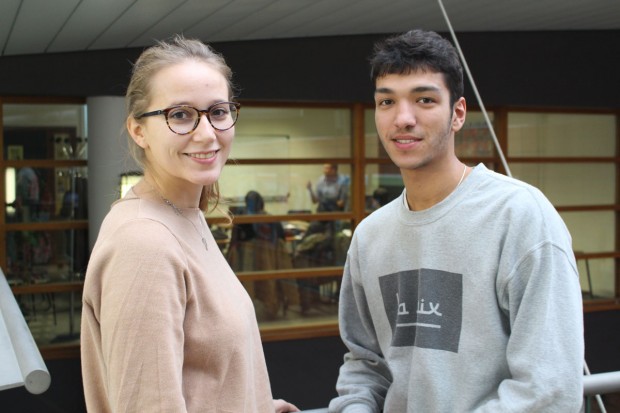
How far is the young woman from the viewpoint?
118 cm

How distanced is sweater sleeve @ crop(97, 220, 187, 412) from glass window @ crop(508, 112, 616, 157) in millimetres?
6698

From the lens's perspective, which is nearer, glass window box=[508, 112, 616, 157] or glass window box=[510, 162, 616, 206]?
glass window box=[508, 112, 616, 157]

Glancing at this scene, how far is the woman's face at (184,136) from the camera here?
4.40ft

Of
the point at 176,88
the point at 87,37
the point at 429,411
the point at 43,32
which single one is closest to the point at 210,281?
the point at 176,88

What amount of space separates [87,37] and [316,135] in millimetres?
2457

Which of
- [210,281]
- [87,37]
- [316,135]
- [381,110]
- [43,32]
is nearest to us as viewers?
[210,281]

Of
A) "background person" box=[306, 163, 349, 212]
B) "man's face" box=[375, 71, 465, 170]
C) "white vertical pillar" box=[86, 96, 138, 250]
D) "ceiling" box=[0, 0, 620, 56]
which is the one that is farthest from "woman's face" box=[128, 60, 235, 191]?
"background person" box=[306, 163, 349, 212]

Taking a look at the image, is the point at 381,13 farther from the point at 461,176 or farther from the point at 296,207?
the point at 461,176

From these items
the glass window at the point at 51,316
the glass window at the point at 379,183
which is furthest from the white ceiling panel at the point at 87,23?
the glass window at the point at 379,183

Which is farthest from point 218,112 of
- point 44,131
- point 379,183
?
point 379,183

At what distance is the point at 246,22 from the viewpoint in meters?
5.11

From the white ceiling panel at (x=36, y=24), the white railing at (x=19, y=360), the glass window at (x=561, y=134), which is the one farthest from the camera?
the glass window at (x=561, y=134)

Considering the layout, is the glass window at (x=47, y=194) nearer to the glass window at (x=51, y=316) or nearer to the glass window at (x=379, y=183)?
the glass window at (x=51, y=316)

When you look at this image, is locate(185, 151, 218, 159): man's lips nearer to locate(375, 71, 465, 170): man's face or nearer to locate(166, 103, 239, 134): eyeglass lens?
locate(166, 103, 239, 134): eyeglass lens
